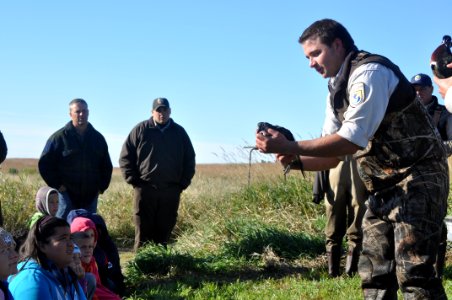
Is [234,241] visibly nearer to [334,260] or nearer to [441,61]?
[334,260]

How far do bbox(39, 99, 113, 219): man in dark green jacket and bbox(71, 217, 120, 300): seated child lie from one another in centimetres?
248

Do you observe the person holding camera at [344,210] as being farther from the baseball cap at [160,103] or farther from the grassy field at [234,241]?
the baseball cap at [160,103]

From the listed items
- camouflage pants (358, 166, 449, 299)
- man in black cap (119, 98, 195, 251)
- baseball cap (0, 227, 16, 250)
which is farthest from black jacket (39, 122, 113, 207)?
camouflage pants (358, 166, 449, 299)

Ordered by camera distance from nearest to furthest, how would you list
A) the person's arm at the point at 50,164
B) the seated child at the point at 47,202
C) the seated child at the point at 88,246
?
the seated child at the point at 88,246 → the seated child at the point at 47,202 → the person's arm at the point at 50,164

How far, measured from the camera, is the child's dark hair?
4379mm

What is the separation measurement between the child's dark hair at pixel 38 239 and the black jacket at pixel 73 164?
3.73 m

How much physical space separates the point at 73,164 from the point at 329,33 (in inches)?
189

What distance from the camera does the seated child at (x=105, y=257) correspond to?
20.1 ft

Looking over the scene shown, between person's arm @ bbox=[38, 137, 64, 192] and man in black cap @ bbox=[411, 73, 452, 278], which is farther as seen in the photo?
person's arm @ bbox=[38, 137, 64, 192]

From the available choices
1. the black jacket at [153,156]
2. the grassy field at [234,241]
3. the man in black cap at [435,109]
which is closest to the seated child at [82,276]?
the grassy field at [234,241]

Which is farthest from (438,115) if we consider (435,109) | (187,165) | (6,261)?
(6,261)

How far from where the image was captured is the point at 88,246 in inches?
215

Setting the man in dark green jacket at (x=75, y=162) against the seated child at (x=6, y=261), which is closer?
the seated child at (x=6, y=261)

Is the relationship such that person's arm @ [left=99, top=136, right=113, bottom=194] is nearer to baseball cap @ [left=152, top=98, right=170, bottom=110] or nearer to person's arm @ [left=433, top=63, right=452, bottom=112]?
baseball cap @ [left=152, top=98, right=170, bottom=110]
